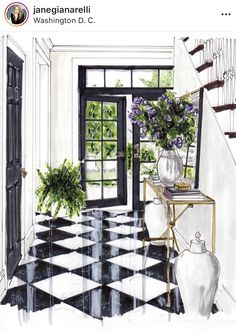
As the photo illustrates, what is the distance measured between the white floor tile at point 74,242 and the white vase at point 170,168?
1.14m

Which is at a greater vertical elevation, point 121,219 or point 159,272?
point 121,219

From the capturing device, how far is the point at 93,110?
15.6ft

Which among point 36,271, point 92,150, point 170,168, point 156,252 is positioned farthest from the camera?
point 92,150

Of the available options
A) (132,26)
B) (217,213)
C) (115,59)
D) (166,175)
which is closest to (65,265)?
(166,175)

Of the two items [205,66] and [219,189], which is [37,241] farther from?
[205,66]

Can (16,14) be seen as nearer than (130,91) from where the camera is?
Yes

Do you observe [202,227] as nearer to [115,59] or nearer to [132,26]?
[132,26]

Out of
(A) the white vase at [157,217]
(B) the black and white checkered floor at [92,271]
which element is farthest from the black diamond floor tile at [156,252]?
(A) the white vase at [157,217]

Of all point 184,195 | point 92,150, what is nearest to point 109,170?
point 92,150

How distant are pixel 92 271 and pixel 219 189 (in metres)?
1.16

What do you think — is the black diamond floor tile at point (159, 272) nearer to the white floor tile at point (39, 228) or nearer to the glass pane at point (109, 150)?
the white floor tile at point (39, 228)

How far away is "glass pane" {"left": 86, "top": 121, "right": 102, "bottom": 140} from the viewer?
4367 mm

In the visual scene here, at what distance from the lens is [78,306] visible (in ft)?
7.81

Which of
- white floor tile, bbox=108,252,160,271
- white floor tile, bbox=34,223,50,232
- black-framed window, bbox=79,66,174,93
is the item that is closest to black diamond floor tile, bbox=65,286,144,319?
white floor tile, bbox=108,252,160,271
